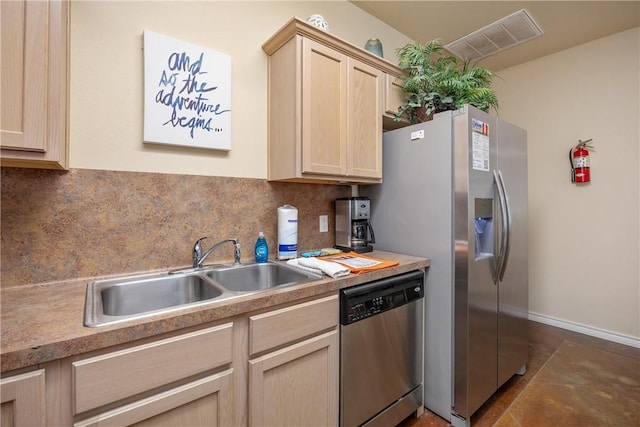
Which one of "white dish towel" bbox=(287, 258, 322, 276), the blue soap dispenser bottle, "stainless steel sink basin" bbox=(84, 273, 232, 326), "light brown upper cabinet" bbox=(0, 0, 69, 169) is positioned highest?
"light brown upper cabinet" bbox=(0, 0, 69, 169)

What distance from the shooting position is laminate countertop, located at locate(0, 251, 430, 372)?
73cm

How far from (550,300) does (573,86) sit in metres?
2.11

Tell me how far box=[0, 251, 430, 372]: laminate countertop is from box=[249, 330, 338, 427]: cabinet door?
0.21 m

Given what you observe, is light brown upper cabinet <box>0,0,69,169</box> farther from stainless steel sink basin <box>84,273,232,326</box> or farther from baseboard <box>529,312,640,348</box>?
baseboard <box>529,312,640,348</box>

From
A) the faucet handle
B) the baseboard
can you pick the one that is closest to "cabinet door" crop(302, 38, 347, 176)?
the faucet handle

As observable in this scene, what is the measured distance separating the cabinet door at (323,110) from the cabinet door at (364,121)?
2.3 inches

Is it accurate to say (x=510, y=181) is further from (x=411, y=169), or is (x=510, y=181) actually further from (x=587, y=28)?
(x=587, y=28)

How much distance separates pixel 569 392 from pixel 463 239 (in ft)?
4.39

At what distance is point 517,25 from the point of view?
2.41m

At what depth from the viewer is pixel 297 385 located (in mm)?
1216

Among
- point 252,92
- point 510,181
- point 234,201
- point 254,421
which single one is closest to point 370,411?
point 254,421

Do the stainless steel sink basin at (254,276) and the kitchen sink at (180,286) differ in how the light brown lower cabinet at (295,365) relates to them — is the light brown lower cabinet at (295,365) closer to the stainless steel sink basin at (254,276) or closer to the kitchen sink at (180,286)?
the kitchen sink at (180,286)

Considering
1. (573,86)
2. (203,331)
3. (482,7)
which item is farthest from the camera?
(573,86)

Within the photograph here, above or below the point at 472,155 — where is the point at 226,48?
above
